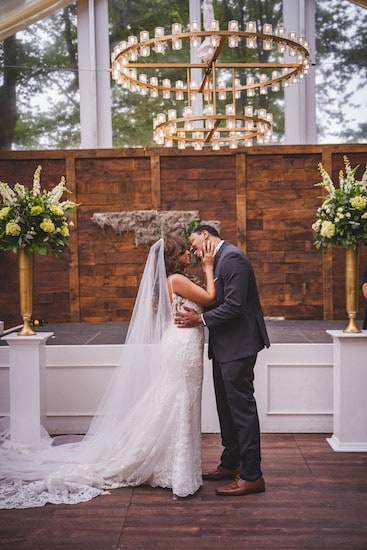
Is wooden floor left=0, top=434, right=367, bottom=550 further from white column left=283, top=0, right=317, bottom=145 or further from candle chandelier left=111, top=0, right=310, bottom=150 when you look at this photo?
white column left=283, top=0, right=317, bottom=145

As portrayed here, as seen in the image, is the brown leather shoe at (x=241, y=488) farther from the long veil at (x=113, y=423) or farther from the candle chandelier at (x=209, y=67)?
the candle chandelier at (x=209, y=67)

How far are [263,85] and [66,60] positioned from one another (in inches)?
128

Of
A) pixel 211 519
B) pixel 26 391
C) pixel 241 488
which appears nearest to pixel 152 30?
pixel 26 391

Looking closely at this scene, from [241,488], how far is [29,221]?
86.3 inches

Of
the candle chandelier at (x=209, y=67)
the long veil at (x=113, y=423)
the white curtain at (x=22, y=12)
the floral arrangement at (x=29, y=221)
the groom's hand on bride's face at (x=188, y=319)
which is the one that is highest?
the white curtain at (x=22, y=12)

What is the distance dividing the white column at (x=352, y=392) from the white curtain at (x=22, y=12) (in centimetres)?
526

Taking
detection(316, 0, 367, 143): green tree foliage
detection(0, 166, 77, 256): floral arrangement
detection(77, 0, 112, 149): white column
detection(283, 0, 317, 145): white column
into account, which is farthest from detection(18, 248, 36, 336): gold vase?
detection(316, 0, 367, 143): green tree foliage

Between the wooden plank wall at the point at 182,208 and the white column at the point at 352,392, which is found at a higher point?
the wooden plank wall at the point at 182,208

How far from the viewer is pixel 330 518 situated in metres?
2.82

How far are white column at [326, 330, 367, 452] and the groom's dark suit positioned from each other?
0.98 meters

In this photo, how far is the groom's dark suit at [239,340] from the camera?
313cm

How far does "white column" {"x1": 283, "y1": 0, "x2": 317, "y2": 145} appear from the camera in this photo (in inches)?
285

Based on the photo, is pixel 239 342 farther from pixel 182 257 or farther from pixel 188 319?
pixel 182 257

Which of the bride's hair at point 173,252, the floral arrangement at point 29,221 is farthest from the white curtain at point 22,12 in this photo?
the bride's hair at point 173,252
